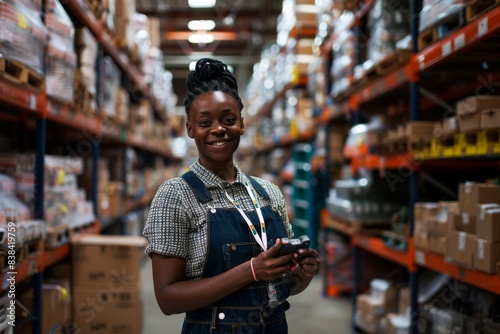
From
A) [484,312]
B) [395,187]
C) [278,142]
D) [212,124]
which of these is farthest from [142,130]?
[212,124]

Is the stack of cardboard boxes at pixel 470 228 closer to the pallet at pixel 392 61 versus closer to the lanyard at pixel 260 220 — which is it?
the pallet at pixel 392 61

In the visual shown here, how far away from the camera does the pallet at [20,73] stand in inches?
109

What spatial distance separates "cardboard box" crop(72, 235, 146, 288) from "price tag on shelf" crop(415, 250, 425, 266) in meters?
2.27

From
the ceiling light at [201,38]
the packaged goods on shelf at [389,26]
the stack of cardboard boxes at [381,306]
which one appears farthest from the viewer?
the ceiling light at [201,38]

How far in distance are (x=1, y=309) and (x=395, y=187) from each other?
13.3 ft

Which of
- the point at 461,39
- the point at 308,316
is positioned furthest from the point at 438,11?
the point at 308,316

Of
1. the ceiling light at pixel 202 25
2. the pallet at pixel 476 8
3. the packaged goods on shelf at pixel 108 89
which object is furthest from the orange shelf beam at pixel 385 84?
the ceiling light at pixel 202 25

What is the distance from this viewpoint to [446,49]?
10.7 ft

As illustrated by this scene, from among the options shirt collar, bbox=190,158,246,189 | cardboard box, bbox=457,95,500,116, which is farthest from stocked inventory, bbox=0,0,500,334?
shirt collar, bbox=190,158,246,189

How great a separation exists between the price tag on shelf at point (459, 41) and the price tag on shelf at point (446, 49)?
0.06 metres

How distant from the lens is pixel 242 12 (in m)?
14.0

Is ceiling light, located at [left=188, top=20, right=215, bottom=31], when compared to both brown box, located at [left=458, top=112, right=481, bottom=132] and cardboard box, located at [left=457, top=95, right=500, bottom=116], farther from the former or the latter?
cardboard box, located at [left=457, top=95, right=500, bottom=116]

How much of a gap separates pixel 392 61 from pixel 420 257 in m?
1.66

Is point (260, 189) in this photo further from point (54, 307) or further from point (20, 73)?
point (54, 307)
